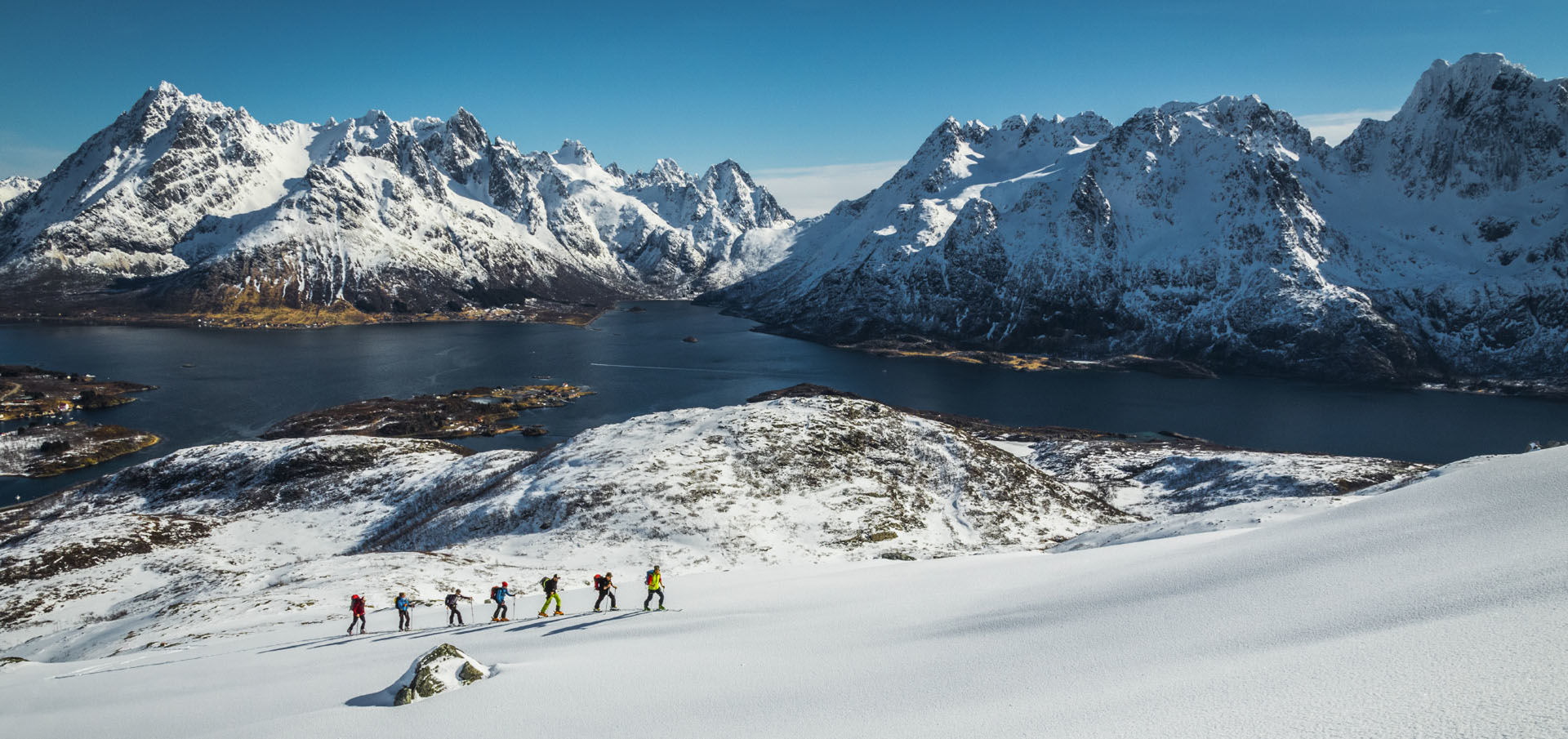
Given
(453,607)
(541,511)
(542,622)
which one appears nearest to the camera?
(542,622)

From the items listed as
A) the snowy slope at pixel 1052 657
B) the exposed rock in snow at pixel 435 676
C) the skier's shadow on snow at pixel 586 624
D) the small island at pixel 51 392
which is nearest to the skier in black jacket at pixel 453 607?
the snowy slope at pixel 1052 657

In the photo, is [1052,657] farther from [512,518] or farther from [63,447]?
[63,447]

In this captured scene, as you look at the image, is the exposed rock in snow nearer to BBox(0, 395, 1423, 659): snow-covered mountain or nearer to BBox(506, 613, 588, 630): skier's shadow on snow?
BBox(506, 613, 588, 630): skier's shadow on snow

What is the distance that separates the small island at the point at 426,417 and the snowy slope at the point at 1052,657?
96170 mm

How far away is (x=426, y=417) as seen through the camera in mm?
126062

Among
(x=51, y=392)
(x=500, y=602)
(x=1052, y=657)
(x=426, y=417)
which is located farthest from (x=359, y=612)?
(x=51, y=392)

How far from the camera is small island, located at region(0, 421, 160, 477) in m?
97.3

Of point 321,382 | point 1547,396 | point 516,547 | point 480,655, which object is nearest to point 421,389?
point 321,382

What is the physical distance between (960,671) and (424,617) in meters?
26.0

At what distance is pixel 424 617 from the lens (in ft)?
105

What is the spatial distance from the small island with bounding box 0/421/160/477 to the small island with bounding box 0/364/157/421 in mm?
20237

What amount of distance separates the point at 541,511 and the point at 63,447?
9611 cm

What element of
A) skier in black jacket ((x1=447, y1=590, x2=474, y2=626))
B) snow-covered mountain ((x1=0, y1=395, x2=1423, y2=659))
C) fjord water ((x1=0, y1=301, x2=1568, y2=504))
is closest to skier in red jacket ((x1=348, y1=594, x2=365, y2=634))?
skier in black jacket ((x1=447, y1=590, x2=474, y2=626))

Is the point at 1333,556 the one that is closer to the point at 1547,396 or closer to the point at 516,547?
the point at 516,547
